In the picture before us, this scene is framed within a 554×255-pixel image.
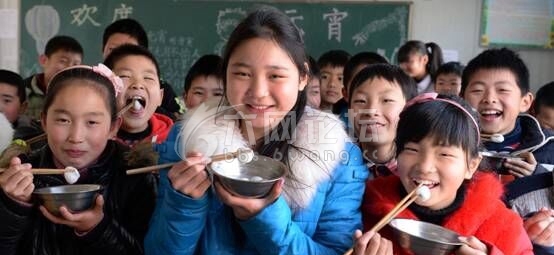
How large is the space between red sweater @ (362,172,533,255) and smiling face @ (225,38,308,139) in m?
0.34

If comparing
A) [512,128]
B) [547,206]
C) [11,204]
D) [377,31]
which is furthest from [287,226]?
[377,31]

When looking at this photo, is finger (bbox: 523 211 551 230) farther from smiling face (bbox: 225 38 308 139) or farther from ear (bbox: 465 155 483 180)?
smiling face (bbox: 225 38 308 139)

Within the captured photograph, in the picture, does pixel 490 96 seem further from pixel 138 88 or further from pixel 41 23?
pixel 41 23

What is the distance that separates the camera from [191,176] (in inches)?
43.2

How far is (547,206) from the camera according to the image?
1550mm

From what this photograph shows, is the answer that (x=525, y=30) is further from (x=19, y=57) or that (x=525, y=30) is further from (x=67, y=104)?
(x=19, y=57)

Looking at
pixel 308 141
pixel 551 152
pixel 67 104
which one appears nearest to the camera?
pixel 308 141

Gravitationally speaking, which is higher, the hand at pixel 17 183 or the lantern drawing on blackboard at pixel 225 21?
the lantern drawing on blackboard at pixel 225 21

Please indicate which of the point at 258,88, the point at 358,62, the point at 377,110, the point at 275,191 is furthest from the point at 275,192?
the point at 358,62

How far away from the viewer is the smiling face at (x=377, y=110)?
6.07 ft

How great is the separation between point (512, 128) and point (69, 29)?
12.3 ft

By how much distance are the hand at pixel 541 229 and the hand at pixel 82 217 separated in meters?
1.08

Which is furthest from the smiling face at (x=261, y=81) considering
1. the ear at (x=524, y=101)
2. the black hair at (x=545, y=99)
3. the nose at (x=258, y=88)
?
the black hair at (x=545, y=99)

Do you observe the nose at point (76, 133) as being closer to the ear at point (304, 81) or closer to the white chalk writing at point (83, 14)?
the ear at point (304, 81)
